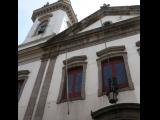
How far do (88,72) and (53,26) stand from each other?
8.79 metres

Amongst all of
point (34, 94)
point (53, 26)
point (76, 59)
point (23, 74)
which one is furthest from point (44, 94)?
point (53, 26)

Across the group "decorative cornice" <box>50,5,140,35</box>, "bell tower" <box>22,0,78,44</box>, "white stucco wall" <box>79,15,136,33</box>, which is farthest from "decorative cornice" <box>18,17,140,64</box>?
"bell tower" <box>22,0,78,44</box>

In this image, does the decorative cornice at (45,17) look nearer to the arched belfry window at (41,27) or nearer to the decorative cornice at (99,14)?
the arched belfry window at (41,27)

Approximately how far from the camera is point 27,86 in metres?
11.3

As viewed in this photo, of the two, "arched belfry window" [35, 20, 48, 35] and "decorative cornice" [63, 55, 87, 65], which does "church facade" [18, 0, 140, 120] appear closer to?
"decorative cornice" [63, 55, 87, 65]

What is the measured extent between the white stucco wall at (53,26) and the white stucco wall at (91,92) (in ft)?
20.2

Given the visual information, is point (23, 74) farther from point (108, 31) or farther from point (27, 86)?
point (108, 31)

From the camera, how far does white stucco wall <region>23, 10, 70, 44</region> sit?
1723cm

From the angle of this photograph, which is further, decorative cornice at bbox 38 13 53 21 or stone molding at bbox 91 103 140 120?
decorative cornice at bbox 38 13 53 21

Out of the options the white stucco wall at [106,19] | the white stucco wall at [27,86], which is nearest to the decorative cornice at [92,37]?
the white stucco wall at [27,86]

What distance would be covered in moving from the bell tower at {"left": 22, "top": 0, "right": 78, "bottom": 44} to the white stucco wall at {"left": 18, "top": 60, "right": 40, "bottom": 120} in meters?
3.64

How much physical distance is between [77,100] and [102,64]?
2332 mm

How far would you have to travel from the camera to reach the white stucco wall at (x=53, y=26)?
17.2m
